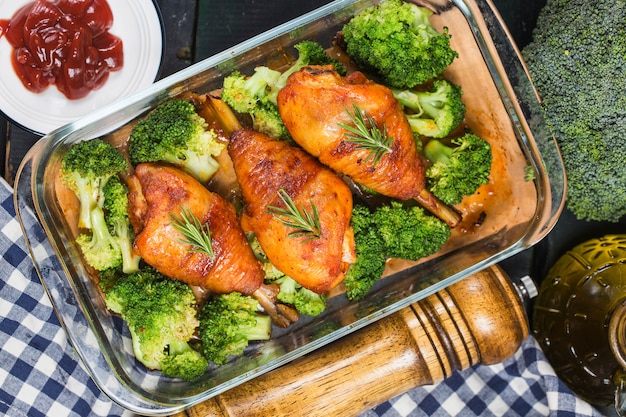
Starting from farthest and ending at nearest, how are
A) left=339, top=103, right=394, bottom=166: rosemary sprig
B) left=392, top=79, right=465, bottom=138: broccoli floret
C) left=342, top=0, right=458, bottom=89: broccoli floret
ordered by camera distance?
left=392, top=79, right=465, bottom=138: broccoli floret < left=342, top=0, right=458, bottom=89: broccoli floret < left=339, top=103, right=394, bottom=166: rosemary sprig

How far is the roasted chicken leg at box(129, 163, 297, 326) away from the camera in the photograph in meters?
2.35

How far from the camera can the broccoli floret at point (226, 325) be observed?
2.50 meters

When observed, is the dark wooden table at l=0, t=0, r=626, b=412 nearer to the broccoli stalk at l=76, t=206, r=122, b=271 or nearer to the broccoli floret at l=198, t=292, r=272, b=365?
the broccoli stalk at l=76, t=206, r=122, b=271

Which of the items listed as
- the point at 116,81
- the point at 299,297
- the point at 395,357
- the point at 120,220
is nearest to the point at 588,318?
the point at 395,357

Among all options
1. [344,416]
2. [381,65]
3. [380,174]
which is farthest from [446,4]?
[344,416]

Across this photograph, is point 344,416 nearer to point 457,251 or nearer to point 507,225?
point 457,251

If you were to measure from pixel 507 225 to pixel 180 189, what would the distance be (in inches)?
48.6

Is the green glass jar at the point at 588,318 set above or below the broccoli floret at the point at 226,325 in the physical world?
below

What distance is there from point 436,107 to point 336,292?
30.9 inches

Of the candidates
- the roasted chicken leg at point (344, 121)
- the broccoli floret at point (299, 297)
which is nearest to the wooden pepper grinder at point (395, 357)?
the broccoli floret at point (299, 297)

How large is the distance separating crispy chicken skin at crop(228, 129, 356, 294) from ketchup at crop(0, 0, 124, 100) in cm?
65

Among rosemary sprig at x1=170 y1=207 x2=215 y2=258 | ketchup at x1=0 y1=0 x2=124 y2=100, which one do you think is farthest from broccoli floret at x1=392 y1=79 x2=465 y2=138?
ketchup at x1=0 y1=0 x2=124 y2=100

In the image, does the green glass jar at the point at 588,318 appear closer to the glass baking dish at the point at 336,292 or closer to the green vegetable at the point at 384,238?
the glass baking dish at the point at 336,292

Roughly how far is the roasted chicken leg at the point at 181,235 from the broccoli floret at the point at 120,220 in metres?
0.05
